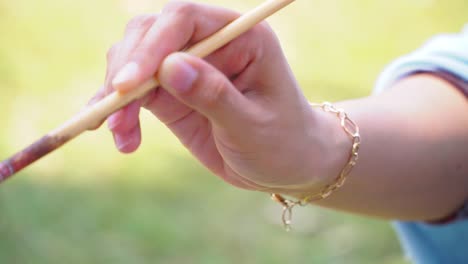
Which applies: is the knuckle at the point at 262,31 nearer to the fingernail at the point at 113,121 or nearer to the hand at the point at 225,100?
the hand at the point at 225,100

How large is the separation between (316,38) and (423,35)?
27 cm

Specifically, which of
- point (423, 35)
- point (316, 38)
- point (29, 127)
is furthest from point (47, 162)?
point (423, 35)

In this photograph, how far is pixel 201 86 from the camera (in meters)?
0.60

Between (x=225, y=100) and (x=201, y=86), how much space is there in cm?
3

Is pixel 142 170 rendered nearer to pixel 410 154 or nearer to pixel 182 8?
pixel 410 154

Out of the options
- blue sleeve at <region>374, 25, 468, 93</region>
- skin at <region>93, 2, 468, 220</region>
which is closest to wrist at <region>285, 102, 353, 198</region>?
skin at <region>93, 2, 468, 220</region>

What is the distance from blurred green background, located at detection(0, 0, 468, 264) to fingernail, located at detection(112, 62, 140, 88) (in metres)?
0.97

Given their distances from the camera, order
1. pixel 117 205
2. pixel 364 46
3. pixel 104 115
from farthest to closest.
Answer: pixel 364 46
pixel 117 205
pixel 104 115

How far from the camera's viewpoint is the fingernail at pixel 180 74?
0.59m

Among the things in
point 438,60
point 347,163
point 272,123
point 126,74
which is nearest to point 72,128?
point 126,74

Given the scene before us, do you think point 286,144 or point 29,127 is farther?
point 29,127

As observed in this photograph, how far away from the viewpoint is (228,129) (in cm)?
65

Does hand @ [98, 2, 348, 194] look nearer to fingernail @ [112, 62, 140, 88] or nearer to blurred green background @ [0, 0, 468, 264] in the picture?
fingernail @ [112, 62, 140, 88]

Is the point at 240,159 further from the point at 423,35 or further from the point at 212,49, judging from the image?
the point at 423,35
